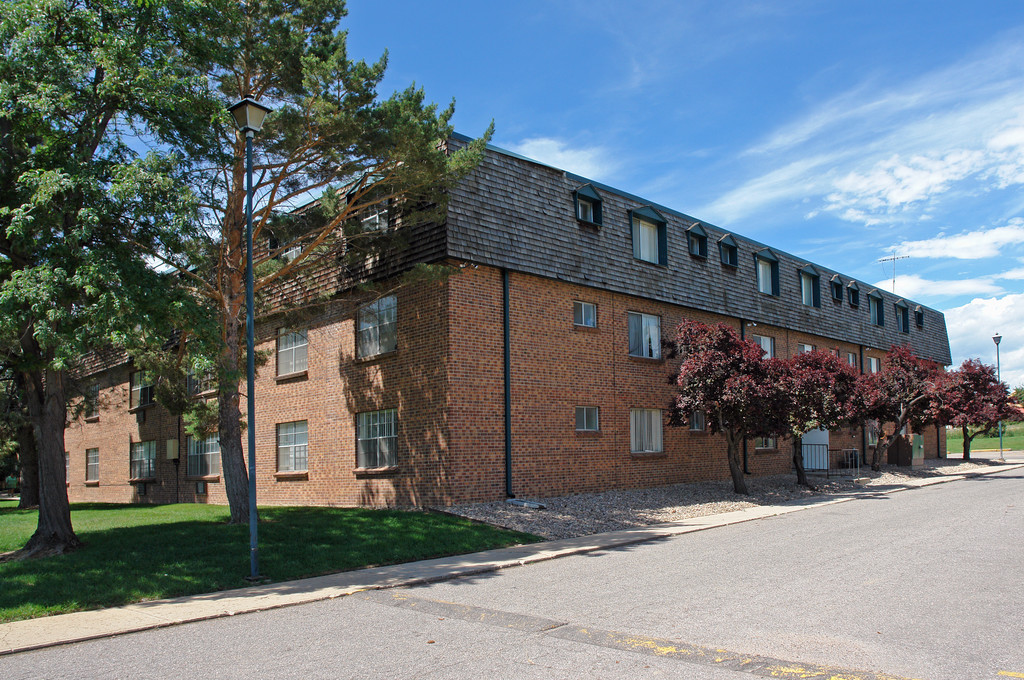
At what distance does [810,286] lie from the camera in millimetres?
31422

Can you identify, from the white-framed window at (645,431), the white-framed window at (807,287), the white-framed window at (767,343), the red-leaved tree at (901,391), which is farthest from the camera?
the white-framed window at (807,287)

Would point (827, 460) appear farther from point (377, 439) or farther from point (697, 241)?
point (377, 439)

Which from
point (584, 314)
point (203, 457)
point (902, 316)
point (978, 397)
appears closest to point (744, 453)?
point (584, 314)

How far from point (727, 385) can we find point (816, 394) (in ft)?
11.1

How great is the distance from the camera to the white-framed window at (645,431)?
21.4m

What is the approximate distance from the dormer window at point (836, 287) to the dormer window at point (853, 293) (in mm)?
635

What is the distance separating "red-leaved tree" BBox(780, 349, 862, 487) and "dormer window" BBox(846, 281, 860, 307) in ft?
33.9

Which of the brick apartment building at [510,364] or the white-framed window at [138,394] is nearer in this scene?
the brick apartment building at [510,364]

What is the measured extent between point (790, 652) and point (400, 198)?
1255 cm

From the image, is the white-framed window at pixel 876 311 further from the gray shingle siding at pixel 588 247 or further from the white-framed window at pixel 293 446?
the white-framed window at pixel 293 446

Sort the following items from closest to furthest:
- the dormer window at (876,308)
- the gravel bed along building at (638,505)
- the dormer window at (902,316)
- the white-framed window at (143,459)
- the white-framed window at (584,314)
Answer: the gravel bed along building at (638,505) < the white-framed window at (584,314) < the white-framed window at (143,459) < the dormer window at (876,308) < the dormer window at (902,316)

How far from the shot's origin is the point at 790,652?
632cm

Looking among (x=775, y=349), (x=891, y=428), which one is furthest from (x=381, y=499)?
(x=891, y=428)

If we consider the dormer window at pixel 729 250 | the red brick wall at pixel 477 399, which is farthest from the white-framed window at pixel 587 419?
the dormer window at pixel 729 250
